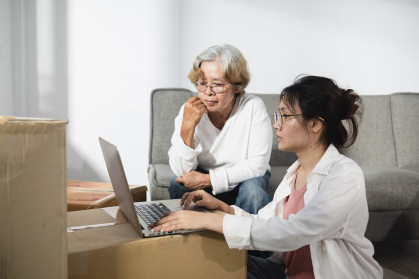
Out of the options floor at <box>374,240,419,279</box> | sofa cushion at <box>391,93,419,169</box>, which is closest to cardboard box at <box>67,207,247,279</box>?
floor at <box>374,240,419,279</box>

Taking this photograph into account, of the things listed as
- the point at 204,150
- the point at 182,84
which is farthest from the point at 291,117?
the point at 182,84

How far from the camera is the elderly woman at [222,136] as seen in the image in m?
1.73

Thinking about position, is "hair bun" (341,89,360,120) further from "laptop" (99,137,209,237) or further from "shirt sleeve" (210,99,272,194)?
"shirt sleeve" (210,99,272,194)

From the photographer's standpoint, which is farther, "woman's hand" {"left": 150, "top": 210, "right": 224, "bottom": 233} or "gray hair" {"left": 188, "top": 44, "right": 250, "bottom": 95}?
"gray hair" {"left": 188, "top": 44, "right": 250, "bottom": 95}

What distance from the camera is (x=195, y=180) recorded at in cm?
173

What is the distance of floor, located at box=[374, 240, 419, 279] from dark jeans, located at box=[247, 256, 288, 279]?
3.05ft

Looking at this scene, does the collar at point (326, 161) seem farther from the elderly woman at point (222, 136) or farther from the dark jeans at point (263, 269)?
the elderly woman at point (222, 136)

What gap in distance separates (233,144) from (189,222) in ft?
2.90

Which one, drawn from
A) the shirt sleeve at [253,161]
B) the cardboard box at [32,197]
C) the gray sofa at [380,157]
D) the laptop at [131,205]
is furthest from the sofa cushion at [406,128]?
the cardboard box at [32,197]

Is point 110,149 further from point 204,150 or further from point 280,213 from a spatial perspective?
point 204,150

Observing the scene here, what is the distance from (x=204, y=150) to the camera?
1869 millimetres

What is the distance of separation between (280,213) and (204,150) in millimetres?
640

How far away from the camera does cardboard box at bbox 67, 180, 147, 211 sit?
1718 mm

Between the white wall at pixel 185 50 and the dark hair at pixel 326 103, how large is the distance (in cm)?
194
